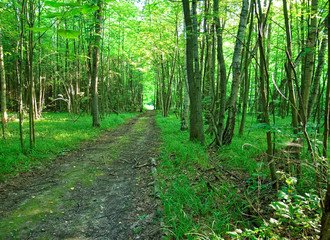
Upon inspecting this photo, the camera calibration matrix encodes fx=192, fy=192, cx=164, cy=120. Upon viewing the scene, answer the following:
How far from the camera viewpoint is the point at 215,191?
10.7ft

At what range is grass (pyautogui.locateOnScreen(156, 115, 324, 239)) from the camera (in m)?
2.40

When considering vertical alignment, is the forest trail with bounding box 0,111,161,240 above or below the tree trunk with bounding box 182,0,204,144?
below

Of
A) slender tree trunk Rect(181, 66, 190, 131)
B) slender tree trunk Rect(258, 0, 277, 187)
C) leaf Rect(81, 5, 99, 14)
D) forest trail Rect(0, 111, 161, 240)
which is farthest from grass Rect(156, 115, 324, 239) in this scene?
slender tree trunk Rect(181, 66, 190, 131)

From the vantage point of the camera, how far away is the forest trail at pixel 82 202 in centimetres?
267

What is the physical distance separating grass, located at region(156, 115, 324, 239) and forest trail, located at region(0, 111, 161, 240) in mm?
370

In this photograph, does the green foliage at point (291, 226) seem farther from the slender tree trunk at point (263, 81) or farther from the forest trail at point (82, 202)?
the forest trail at point (82, 202)

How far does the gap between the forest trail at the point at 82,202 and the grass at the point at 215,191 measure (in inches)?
14.6

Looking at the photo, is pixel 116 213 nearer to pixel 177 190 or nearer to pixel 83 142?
pixel 177 190

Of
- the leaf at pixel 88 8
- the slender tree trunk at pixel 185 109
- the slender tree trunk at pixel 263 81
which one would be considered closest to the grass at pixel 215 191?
the slender tree trunk at pixel 263 81

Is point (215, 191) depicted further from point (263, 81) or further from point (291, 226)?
point (263, 81)

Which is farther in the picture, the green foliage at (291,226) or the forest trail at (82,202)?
the forest trail at (82,202)

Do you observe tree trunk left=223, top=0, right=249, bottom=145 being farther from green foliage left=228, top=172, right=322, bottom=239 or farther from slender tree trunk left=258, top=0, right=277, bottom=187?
green foliage left=228, top=172, right=322, bottom=239

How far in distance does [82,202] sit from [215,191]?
93.4 inches

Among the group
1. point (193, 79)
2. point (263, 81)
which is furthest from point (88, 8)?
point (193, 79)
